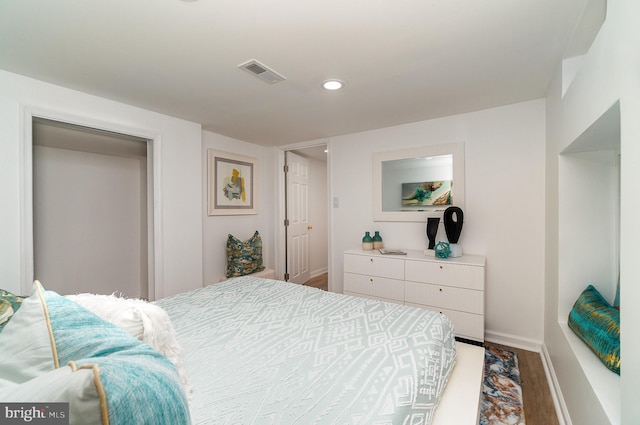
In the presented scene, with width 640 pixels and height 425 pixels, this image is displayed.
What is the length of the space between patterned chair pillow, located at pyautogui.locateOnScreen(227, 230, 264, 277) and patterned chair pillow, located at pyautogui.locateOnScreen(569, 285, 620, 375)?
3.18 meters

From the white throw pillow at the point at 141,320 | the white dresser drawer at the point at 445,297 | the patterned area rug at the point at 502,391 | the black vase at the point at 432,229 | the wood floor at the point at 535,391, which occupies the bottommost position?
the wood floor at the point at 535,391

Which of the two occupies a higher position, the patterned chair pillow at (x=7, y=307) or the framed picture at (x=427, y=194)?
the framed picture at (x=427, y=194)

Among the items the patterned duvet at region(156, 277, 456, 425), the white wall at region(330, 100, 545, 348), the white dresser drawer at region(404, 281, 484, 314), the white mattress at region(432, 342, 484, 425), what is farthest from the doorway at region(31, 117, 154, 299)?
the white wall at region(330, 100, 545, 348)

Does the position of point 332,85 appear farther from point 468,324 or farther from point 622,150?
point 468,324

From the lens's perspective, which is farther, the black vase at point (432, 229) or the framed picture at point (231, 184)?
the framed picture at point (231, 184)

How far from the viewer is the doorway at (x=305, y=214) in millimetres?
4438

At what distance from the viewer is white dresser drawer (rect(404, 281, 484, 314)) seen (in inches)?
98.9

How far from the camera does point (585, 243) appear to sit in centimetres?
179

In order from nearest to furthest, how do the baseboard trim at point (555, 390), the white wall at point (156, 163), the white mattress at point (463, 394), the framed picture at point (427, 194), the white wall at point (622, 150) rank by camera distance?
the white wall at point (622, 150)
the white mattress at point (463, 394)
the baseboard trim at point (555, 390)
the white wall at point (156, 163)
the framed picture at point (427, 194)

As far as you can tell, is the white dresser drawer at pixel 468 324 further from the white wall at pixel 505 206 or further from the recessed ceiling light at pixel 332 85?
the recessed ceiling light at pixel 332 85

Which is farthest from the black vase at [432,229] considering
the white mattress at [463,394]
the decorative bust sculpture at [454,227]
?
the white mattress at [463,394]

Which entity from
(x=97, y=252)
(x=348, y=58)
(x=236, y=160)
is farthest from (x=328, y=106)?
(x=97, y=252)

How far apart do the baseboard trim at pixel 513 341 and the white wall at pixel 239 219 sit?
301 cm

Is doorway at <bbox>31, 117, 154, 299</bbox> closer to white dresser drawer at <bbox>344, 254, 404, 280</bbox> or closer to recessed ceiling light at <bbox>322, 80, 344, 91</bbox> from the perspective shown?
recessed ceiling light at <bbox>322, 80, 344, 91</bbox>
